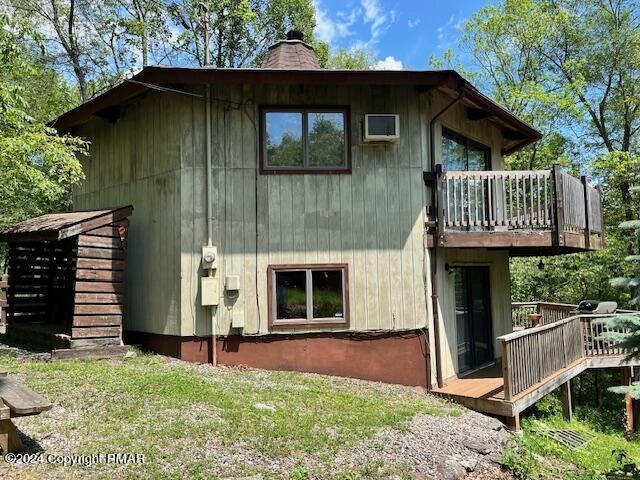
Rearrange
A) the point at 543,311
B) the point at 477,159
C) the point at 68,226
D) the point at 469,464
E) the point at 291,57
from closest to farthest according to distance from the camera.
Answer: the point at 469,464
the point at 68,226
the point at 291,57
the point at 477,159
the point at 543,311

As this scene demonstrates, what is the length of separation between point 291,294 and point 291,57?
4976 millimetres

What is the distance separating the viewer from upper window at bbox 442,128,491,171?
400 inches

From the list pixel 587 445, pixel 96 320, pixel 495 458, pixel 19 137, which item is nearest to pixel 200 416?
pixel 495 458

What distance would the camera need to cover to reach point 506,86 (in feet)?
70.4

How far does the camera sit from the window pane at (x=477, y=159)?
36.6 feet

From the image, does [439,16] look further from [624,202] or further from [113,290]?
[113,290]

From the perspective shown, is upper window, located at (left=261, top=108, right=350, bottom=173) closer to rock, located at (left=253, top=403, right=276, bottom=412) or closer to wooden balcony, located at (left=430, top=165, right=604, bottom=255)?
wooden balcony, located at (left=430, top=165, right=604, bottom=255)

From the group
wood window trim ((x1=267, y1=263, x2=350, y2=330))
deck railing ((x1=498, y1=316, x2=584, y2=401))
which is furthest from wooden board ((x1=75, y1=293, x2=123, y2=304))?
deck railing ((x1=498, y1=316, x2=584, y2=401))

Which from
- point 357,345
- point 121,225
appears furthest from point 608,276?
point 121,225

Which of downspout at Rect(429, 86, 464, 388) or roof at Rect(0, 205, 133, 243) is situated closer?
roof at Rect(0, 205, 133, 243)

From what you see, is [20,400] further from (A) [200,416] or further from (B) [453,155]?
(B) [453,155]

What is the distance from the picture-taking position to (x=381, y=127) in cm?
876

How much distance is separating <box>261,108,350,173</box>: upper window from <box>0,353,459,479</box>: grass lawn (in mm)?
3603

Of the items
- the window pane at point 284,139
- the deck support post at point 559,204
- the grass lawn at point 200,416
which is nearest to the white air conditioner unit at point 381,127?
the window pane at point 284,139
